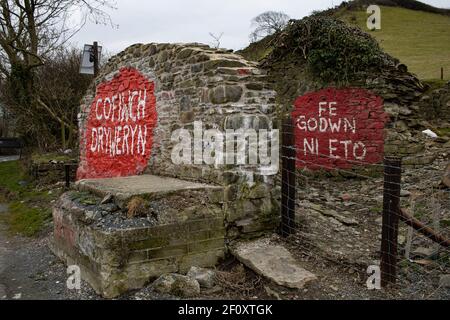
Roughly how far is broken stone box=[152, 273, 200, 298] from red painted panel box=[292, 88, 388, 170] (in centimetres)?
510

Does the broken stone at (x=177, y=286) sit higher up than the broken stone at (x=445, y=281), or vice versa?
the broken stone at (x=445, y=281)

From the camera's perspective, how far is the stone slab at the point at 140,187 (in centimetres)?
474

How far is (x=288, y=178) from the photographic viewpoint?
17.2 ft

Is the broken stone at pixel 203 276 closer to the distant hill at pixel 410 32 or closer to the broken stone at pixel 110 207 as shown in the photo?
the broken stone at pixel 110 207

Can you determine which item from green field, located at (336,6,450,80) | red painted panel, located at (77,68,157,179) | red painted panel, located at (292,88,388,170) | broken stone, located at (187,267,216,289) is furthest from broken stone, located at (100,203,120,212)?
green field, located at (336,6,450,80)

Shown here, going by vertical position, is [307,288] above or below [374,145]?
below

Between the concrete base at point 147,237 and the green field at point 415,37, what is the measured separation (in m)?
14.9

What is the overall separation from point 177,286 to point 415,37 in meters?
24.3

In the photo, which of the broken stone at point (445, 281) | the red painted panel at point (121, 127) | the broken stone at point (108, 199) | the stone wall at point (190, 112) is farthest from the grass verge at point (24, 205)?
the broken stone at point (445, 281)

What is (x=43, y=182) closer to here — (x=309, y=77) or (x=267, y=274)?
(x=309, y=77)

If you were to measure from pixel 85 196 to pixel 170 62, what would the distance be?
2.31 m

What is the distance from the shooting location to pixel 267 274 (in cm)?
427

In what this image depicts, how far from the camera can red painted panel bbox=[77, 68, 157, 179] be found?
679 centimetres
